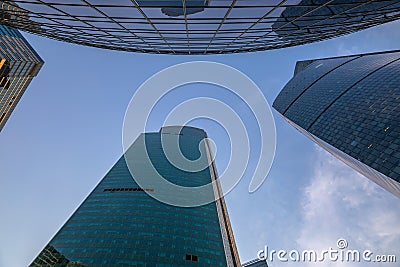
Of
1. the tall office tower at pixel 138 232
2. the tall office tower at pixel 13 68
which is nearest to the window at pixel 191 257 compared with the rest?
the tall office tower at pixel 138 232

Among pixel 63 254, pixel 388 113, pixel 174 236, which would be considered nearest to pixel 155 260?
pixel 174 236

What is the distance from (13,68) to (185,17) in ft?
Result: 447

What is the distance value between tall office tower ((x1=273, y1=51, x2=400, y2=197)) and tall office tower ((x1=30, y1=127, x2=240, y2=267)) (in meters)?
47.2

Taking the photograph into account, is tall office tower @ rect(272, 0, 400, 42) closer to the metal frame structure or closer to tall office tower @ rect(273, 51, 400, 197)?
the metal frame structure

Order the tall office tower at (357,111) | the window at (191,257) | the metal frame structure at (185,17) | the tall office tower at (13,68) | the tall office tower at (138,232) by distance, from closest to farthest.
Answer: the metal frame structure at (185,17), the tall office tower at (357,111), the tall office tower at (138,232), the window at (191,257), the tall office tower at (13,68)

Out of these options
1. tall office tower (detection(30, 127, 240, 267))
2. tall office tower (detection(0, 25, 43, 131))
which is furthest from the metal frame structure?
tall office tower (detection(0, 25, 43, 131))

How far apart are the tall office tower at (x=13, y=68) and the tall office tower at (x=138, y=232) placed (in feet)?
178

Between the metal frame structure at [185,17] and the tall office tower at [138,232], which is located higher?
the metal frame structure at [185,17]

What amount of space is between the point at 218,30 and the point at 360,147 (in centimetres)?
6566

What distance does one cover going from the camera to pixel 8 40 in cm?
10762

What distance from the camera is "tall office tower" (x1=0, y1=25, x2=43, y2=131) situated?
108 metres

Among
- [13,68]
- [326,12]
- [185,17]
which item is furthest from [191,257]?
[13,68]

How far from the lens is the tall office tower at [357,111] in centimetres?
6305

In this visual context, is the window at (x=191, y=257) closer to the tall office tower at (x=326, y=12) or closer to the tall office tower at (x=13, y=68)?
the tall office tower at (x=326, y=12)
